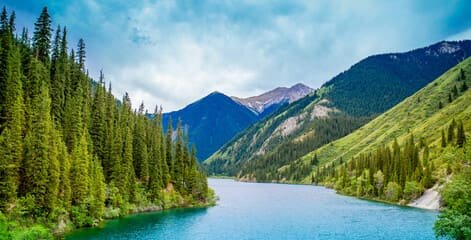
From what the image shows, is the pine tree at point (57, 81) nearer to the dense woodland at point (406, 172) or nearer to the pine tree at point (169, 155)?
the pine tree at point (169, 155)

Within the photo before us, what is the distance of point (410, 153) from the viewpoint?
145625mm

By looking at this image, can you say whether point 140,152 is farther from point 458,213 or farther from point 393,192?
point 458,213

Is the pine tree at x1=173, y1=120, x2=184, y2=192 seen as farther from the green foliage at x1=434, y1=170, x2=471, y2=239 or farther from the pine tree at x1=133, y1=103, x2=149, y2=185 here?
the green foliage at x1=434, y1=170, x2=471, y2=239

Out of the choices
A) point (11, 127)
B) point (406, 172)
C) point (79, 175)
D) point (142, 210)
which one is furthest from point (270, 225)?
point (406, 172)

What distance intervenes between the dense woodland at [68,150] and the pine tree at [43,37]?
212 mm

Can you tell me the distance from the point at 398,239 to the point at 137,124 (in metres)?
79.1

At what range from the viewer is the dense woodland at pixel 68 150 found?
208ft

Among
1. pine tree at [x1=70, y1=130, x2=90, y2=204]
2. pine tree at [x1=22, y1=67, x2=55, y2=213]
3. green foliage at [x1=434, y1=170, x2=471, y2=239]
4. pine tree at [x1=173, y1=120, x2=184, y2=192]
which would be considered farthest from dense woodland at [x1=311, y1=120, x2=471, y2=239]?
pine tree at [x1=22, y1=67, x2=55, y2=213]

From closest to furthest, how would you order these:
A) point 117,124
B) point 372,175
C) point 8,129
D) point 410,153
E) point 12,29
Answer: point 8,129 < point 12,29 < point 117,124 < point 410,153 < point 372,175

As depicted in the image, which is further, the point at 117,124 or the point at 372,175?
the point at 372,175

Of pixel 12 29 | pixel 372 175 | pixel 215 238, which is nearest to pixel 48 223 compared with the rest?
pixel 215 238

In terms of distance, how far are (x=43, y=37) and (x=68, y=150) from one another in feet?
104

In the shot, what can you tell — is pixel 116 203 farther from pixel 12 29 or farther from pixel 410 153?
pixel 410 153

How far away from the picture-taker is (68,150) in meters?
83.4
